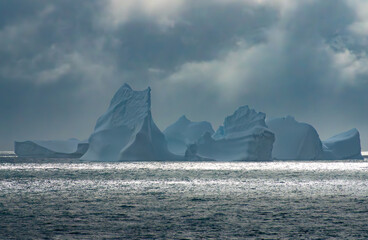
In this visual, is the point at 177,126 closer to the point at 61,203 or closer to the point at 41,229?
the point at 61,203

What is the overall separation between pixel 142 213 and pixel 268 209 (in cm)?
480

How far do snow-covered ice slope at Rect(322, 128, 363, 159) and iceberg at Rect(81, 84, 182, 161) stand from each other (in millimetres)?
30184

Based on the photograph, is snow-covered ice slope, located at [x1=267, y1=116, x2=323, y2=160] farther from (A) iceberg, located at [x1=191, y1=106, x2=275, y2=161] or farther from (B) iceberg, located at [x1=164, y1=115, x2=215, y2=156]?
(B) iceberg, located at [x1=164, y1=115, x2=215, y2=156]

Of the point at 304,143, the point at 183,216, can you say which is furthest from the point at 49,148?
the point at 183,216

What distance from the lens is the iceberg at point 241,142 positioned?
6241 cm

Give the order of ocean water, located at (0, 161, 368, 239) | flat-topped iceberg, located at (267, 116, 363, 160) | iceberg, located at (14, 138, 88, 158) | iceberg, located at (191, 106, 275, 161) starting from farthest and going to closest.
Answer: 1. iceberg, located at (14, 138, 88, 158)
2. flat-topped iceberg, located at (267, 116, 363, 160)
3. iceberg, located at (191, 106, 275, 161)
4. ocean water, located at (0, 161, 368, 239)

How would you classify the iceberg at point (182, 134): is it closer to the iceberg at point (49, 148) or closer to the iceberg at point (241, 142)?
the iceberg at point (241, 142)

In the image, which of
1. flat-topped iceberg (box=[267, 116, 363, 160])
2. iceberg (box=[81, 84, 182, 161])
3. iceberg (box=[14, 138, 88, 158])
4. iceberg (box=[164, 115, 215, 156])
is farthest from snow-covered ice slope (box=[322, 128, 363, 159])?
iceberg (box=[14, 138, 88, 158])

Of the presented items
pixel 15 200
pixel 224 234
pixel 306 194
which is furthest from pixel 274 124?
pixel 224 234

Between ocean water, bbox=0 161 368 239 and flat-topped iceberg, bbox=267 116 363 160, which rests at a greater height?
flat-topped iceberg, bbox=267 116 363 160

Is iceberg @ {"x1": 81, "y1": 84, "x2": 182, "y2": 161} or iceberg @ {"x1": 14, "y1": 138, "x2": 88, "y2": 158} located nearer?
iceberg @ {"x1": 81, "y1": 84, "x2": 182, "y2": 161}

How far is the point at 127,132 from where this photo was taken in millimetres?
60438

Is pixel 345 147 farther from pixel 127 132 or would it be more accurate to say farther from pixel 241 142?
pixel 127 132

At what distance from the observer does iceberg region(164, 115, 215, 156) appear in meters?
77.0
